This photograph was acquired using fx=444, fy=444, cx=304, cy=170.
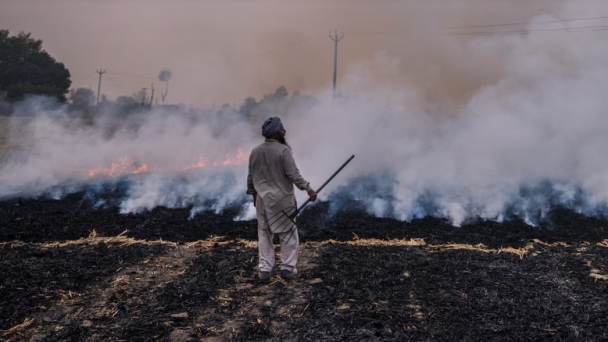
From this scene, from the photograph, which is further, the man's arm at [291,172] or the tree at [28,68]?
the tree at [28,68]

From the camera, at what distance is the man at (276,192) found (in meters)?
5.76

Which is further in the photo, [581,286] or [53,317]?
[581,286]

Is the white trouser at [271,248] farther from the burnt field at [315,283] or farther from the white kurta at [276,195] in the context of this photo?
the burnt field at [315,283]

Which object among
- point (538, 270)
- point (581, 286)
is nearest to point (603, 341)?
point (581, 286)

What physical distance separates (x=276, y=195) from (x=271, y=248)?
70 centimetres

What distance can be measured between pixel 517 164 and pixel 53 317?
1021 centimetres

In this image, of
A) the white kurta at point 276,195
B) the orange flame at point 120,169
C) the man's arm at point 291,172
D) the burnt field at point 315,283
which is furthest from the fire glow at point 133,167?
the man's arm at point 291,172

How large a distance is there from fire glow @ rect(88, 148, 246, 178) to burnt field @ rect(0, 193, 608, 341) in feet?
19.6

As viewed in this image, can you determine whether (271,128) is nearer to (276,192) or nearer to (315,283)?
(276,192)

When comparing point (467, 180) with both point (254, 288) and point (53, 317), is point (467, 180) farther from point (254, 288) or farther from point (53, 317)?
point (53, 317)

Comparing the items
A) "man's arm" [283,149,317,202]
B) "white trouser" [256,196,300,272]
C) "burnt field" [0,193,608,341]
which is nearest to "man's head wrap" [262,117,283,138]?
"man's arm" [283,149,317,202]

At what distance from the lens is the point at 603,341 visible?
3857mm

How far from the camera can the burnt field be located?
166 inches

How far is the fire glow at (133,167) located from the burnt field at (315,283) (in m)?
5.97
